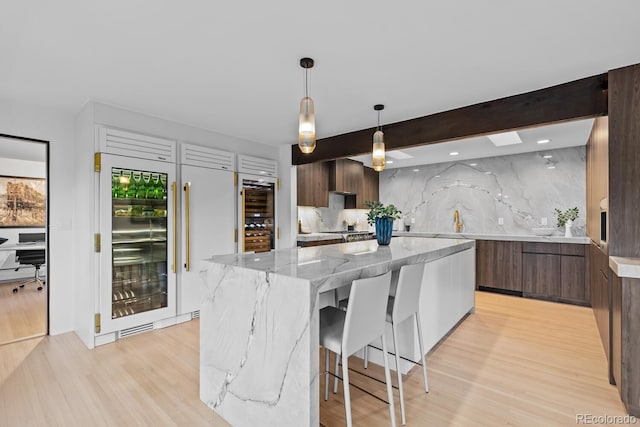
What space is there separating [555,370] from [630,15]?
95.7 inches

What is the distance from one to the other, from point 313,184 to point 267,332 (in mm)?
4046

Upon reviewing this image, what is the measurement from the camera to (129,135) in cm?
324

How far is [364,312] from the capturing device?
1.66 meters

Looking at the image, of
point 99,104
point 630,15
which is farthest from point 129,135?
point 630,15

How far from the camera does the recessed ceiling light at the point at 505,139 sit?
4165 millimetres

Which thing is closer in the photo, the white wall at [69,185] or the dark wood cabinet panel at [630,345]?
the dark wood cabinet panel at [630,345]

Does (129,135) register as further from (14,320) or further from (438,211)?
(438,211)

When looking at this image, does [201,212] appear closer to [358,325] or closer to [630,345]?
[358,325]

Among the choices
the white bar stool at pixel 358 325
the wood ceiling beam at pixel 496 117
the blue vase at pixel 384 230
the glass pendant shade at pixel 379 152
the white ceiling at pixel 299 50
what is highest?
the white ceiling at pixel 299 50

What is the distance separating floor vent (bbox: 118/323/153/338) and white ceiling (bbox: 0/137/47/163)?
3.03 m

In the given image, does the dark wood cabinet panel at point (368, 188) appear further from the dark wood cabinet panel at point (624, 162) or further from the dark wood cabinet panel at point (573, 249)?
the dark wood cabinet panel at point (624, 162)

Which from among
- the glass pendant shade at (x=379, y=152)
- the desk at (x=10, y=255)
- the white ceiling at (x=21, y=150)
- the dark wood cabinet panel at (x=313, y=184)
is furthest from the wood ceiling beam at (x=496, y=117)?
the desk at (x=10, y=255)

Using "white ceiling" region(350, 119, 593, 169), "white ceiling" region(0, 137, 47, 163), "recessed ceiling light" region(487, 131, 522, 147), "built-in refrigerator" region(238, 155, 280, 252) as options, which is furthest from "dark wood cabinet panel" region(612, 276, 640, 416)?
"white ceiling" region(0, 137, 47, 163)

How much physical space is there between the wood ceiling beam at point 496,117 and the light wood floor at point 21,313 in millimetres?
A: 3913
